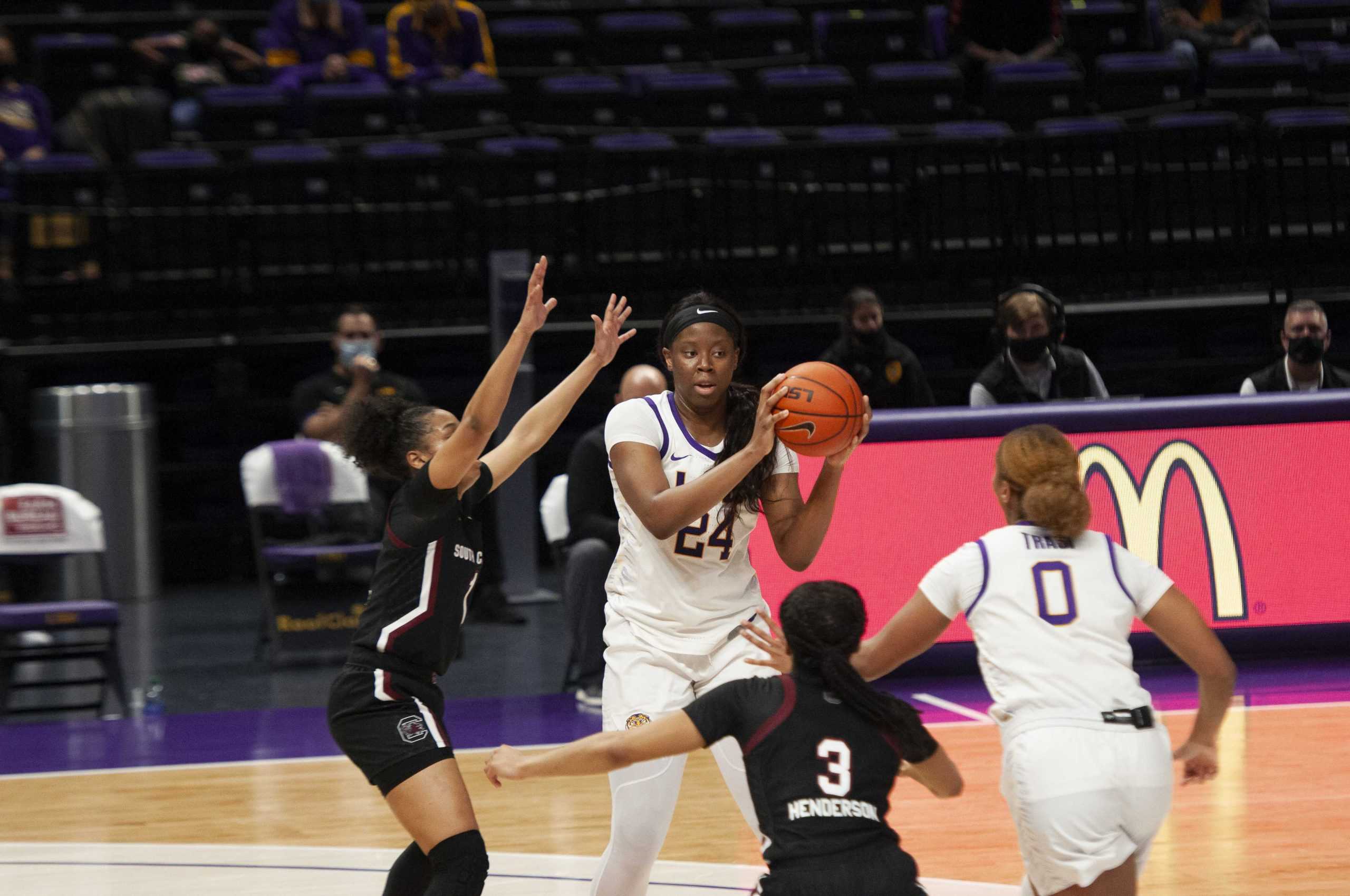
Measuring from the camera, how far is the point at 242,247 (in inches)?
432

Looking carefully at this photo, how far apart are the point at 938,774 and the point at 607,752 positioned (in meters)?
0.64

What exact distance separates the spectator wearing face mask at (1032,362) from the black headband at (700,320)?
401cm

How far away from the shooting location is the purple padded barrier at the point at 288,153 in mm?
11125

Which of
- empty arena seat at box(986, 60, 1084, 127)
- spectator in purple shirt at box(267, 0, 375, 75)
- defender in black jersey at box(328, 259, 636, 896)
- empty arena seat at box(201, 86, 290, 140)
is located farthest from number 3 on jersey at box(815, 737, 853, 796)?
spectator in purple shirt at box(267, 0, 375, 75)

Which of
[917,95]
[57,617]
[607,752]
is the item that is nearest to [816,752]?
[607,752]

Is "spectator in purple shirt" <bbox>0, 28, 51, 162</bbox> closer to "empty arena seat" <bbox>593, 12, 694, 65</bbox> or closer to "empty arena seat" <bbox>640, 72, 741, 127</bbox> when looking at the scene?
"empty arena seat" <bbox>640, 72, 741, 127</bbox>

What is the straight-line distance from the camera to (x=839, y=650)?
3.12m

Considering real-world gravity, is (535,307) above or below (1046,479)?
above

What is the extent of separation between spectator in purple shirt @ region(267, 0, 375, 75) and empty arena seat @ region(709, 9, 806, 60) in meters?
2.89

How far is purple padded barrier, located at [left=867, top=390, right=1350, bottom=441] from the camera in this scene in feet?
24.9

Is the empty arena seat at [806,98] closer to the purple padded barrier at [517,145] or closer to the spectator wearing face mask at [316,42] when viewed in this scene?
the purple padded barrier at [517,145]

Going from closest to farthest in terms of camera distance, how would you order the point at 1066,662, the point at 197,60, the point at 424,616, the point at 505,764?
the point at 505,764, the point at 1066,662, the point at 424,616, the point at 197,60

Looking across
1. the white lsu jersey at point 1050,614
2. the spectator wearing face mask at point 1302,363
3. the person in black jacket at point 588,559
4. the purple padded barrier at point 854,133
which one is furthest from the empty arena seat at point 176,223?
the white lsu jersey at point 1050,614

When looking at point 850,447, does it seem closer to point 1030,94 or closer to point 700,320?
point 700,320
